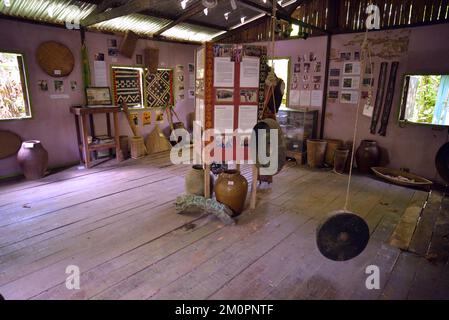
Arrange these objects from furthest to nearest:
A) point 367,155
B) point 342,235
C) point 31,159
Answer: point 367,155, point 31,159, point 342,235

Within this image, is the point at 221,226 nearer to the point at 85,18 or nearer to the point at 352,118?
the point at 352,118

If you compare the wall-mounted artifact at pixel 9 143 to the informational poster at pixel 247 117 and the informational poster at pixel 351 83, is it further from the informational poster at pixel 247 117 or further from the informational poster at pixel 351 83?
the informational poster at pixel 351 83

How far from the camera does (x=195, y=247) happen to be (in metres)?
2.75

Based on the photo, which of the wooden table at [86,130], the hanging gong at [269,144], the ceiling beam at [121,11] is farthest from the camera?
the wooden table at [86,130]

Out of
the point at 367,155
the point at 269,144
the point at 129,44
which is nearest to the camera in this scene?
the point at 269,144

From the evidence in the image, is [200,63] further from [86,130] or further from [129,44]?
[129,44]

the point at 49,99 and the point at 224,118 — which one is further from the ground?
the point at 49,99

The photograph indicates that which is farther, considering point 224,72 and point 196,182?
point 196,182

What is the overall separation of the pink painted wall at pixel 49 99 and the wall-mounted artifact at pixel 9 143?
0.09 m

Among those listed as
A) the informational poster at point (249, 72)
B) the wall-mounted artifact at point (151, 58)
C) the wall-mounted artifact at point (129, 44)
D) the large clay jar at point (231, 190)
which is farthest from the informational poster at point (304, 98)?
the wall-mounted artifact at point (129, 44)

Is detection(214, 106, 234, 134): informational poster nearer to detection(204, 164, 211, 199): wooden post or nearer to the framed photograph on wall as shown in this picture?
detection(204, 164, 211, 199): wooden post

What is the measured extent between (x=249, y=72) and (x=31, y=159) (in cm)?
361

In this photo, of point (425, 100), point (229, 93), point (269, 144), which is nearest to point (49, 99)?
point (229, 93)

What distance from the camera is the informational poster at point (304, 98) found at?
19.9ft
